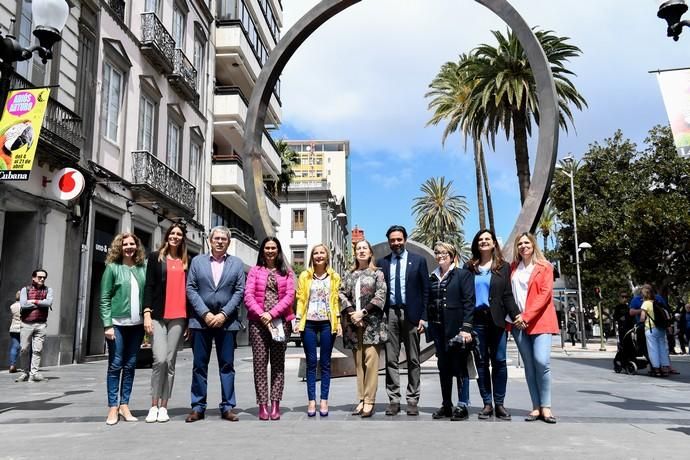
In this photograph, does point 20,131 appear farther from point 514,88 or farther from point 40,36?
point 514,88

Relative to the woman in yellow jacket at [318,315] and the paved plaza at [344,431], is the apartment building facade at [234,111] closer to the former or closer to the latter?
the paved plaza at [344,431]

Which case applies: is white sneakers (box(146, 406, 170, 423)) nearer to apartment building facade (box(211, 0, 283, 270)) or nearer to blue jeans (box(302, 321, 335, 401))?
blue jeans (box(302, 321, 335, 401))

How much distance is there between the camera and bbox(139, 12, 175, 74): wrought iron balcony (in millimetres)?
18766

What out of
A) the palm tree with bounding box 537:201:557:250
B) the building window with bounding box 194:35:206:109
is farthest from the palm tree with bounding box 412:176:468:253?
the building window with bounding box 194:35:206:109

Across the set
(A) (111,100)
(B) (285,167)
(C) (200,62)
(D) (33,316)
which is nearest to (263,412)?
(D) (33,316)

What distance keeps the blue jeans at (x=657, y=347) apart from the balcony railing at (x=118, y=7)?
1510 cm

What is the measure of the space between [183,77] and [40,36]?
14793 millimetres

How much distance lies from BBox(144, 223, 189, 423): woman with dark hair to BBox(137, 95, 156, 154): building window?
531 inches

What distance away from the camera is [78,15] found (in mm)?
14992

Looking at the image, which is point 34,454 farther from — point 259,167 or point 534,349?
point 259,167

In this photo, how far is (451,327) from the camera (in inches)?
240

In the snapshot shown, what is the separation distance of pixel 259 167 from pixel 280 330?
4.59 metres

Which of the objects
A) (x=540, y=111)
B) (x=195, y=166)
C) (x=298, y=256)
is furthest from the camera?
(x=298, y=256)

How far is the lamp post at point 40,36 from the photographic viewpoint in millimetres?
6664
